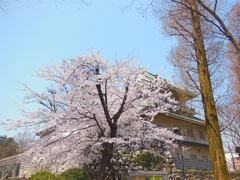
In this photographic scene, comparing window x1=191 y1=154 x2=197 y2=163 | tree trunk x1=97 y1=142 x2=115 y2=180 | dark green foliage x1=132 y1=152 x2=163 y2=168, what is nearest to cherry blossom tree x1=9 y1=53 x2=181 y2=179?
tree trunk x1=97 y1=142 x2=115 y2=180

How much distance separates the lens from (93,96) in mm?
7844

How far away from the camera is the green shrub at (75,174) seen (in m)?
8.76

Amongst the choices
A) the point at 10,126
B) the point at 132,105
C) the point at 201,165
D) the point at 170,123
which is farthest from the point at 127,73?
the point at 201,165

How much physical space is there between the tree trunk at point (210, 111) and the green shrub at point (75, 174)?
6059mm


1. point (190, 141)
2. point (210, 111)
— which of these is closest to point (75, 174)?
point (210, 111)

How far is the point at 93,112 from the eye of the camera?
24.9 feet

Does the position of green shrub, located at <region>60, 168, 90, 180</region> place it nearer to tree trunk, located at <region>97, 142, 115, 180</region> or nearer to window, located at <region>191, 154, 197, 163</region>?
tree trunk, located at <region>97, 142, 115, 180</region>

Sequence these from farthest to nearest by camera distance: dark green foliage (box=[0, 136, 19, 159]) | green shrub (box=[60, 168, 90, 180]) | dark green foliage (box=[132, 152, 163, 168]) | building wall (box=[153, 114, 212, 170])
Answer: dark green foliage (box=[0, 136, 19, 159])
building wall (box=[153, 114, 212, 170])
dark green foliage (box=[132, 152, 163, 168])
green shrub (box=[60, 168, 90, 180])

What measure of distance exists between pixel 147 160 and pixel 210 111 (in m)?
6.73

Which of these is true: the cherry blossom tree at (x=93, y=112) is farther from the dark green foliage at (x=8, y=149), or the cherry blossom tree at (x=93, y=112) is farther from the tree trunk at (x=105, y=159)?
the dark green foliage at (x=8, y=149)

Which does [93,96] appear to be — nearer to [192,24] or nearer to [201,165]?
[192,24]

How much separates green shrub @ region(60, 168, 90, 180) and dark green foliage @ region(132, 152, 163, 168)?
2.82 meters

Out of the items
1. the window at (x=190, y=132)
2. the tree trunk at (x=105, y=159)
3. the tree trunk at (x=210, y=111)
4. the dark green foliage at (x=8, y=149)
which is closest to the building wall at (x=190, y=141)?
the window at (x=190, y=132)

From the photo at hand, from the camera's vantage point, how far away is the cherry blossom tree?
7.27m
